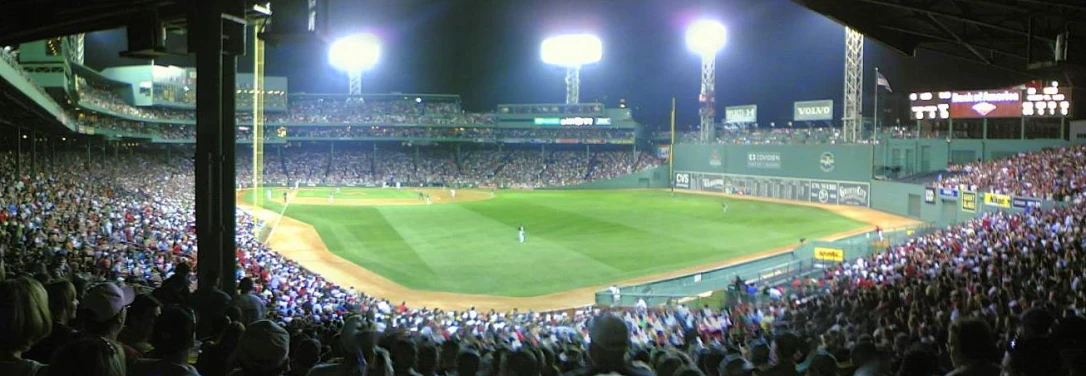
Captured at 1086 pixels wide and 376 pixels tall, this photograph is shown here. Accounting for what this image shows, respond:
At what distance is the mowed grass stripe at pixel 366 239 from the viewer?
2812 centimetres

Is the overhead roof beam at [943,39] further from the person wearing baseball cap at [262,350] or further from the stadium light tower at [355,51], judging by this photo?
the stadium light tower at [355,51]

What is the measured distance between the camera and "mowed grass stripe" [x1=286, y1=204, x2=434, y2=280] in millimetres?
28125

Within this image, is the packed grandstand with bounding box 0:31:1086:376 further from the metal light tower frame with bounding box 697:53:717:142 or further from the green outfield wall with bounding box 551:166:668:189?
the green outfield wall with bounding box 551:166:668:189

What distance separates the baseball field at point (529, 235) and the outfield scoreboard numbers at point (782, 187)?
330 cm

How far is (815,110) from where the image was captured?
66.4 meters

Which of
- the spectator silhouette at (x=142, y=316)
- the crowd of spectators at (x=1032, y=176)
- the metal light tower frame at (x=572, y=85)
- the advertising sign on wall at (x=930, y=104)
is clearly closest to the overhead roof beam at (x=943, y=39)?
the spectator silhouette at (x=142, y=316)

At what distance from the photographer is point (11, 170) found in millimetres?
32219

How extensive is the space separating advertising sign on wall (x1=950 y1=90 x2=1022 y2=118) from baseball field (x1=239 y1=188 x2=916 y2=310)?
26.7ft

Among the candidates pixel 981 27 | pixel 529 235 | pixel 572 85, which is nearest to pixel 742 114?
pixel 572 85

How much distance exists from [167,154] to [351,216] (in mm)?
35773

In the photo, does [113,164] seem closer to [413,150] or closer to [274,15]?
[413,150]

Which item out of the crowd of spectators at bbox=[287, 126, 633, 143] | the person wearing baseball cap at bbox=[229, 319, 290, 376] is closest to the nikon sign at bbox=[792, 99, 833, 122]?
the crowd of spectators at bbox=[287, 126, 633, 143]

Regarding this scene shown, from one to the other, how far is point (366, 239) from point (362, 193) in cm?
3068

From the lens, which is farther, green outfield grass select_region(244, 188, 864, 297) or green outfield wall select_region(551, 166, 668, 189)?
green outfield wall select_region(551, 166, 668, 189)
